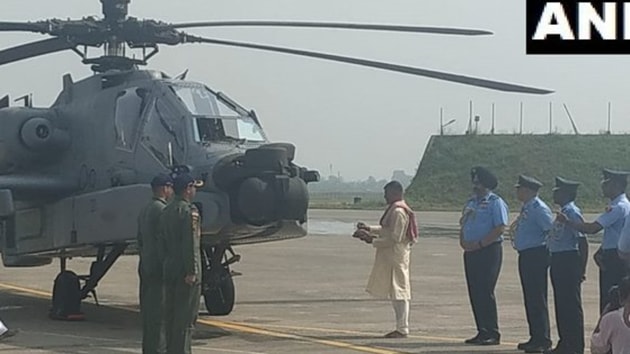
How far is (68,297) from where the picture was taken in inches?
503

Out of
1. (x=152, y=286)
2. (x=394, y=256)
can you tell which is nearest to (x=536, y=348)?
(x=394, y=256)

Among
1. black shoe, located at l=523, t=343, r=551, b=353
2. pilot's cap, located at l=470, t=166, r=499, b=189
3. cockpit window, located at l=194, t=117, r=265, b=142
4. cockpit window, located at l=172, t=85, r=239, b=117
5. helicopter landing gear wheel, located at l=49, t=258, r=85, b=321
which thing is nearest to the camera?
black shoe, located at l=523, t=343, r=551, b=353

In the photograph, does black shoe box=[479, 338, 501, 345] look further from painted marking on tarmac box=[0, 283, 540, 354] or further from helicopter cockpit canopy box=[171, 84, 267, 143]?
helicopter cockpit canopy box=[171, 84, 267, 143]

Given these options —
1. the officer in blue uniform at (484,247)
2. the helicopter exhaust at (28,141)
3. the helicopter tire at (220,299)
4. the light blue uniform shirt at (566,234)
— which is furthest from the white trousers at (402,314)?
the helicopter exhaust at (28,141)

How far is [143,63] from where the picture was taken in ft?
43.8

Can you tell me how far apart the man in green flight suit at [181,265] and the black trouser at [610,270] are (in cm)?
349

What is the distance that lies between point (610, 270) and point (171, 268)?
3.78 m

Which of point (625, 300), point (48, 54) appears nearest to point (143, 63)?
point (48, 54)

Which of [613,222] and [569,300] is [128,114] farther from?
[613,222]

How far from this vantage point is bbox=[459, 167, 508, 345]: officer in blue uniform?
10.9 metres

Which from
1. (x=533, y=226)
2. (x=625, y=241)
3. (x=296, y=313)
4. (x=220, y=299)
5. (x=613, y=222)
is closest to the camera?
(x=625, y=241)

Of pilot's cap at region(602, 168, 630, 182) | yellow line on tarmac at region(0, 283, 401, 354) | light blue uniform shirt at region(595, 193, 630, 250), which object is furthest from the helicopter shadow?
pilot's cap at region(602, 168, 630, 182)

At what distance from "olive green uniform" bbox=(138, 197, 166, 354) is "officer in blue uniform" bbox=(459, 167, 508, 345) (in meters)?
3.43

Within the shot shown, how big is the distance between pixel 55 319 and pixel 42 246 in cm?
88
